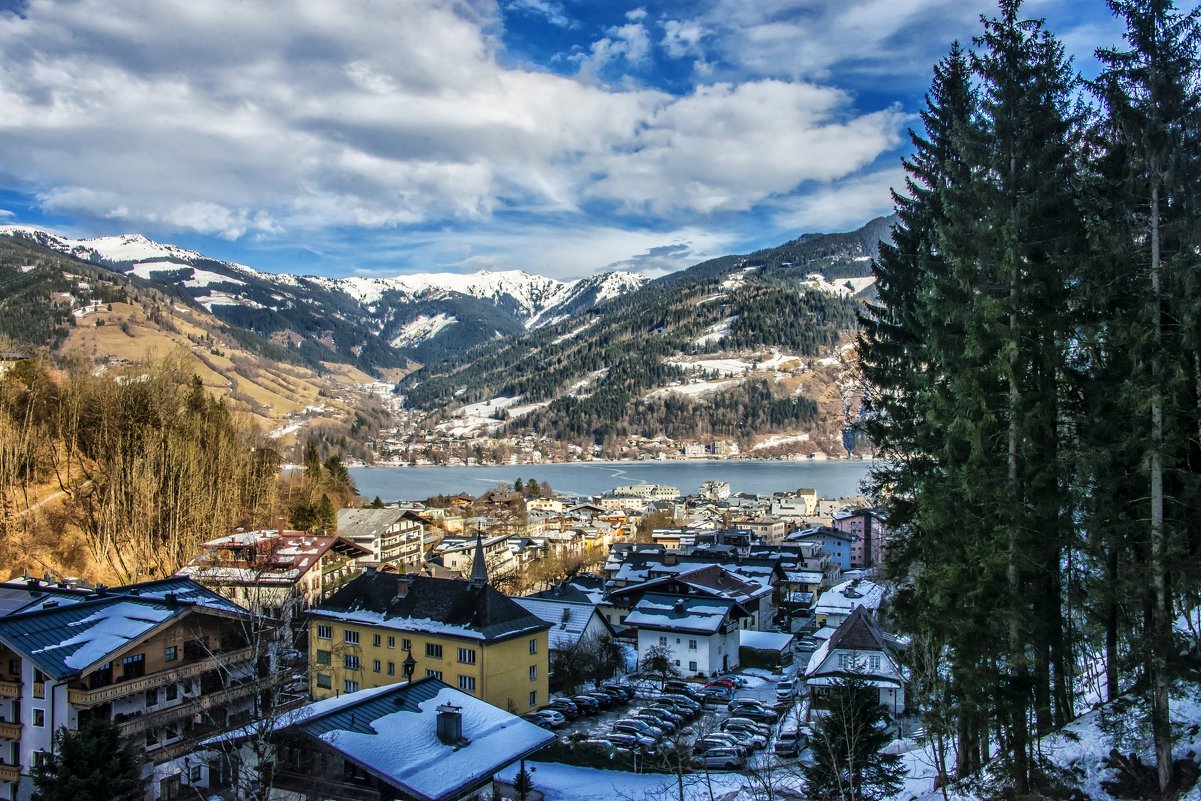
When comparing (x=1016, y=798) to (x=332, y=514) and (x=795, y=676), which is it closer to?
(x=795, y=676)

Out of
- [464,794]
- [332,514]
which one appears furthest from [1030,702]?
[332,514]

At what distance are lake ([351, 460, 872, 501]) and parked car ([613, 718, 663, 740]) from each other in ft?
291

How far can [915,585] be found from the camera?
37.8ft

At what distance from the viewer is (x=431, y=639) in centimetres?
2448

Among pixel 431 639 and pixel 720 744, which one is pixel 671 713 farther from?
pixel 431 639

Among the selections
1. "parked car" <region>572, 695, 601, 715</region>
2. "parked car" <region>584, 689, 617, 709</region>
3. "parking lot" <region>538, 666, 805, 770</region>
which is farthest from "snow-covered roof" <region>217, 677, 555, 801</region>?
"parked car" <region>584, 689, 617, 709</region>

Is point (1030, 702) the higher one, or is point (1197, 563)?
point (1197, 563)

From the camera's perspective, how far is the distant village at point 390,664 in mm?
13758

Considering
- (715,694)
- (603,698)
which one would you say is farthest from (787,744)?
(603,698)

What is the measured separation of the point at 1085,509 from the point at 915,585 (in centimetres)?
250

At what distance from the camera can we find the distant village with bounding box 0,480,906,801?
1376cm

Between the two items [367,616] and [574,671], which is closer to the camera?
[367,616]

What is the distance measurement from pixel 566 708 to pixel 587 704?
0.76 meters

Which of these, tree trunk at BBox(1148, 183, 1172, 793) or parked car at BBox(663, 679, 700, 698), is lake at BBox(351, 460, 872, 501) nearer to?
parked car at BBox(663, 679, 700, 698)
